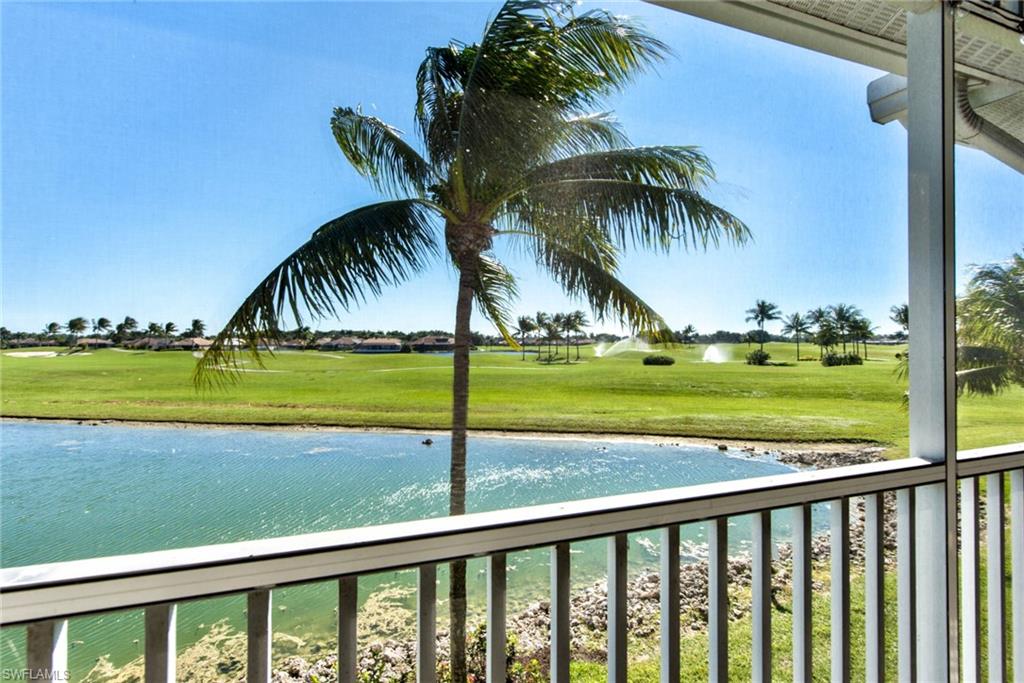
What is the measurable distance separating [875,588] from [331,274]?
1763mm

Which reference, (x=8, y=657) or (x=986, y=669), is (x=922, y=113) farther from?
(x=8, y=657)

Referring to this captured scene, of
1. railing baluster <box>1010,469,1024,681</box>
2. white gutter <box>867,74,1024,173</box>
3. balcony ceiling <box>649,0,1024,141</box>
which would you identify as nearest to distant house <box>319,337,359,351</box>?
balcony ceiling <box>649,0,1024,141</box>

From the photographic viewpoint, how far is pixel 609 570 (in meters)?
1.13

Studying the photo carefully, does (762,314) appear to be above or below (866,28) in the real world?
below

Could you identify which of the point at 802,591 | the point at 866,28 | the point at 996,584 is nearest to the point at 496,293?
the point at 802,591

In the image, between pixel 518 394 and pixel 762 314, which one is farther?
pixel 762 314

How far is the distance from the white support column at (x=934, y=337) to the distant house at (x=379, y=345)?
165 cm

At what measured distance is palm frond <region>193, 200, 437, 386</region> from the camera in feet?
3.52

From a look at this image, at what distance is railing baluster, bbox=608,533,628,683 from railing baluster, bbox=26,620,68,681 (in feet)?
3.24

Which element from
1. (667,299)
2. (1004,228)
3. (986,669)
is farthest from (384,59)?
(986,669)

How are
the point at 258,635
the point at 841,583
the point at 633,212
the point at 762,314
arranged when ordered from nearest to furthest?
the point at 258,635 → the point at 841,583 → the point at 633,212 → the point at 762,314

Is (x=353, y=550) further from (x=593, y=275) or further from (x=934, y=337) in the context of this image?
(x=934, y=337)

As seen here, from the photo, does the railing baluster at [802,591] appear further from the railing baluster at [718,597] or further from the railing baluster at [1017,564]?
the railing baluster at [1017,564]

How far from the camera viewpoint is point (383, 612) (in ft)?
3.76
